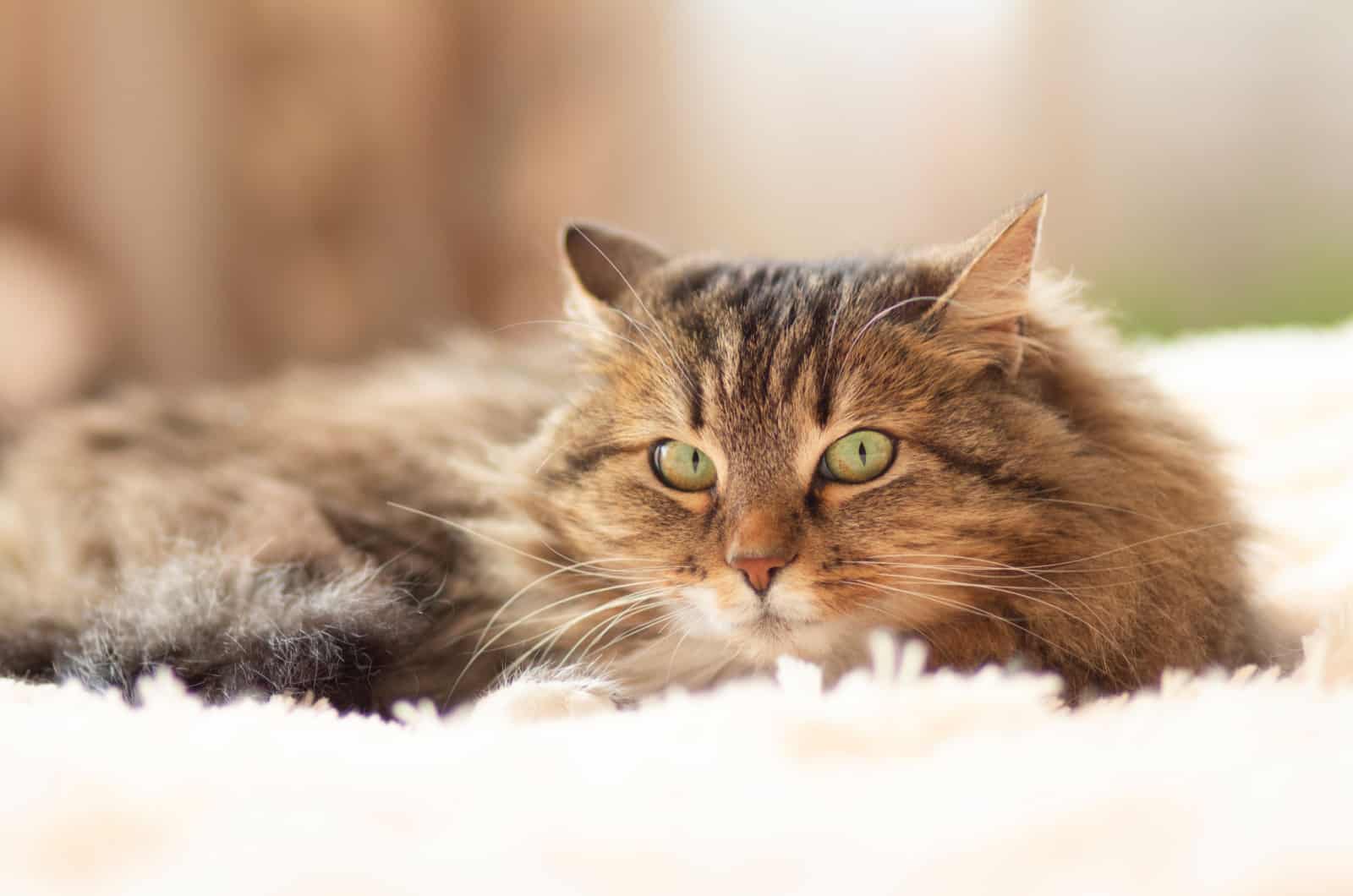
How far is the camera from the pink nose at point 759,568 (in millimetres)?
1110

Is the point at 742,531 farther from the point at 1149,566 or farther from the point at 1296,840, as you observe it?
the point at 1296,840

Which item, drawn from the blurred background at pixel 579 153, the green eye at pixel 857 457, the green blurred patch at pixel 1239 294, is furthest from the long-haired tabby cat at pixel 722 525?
the green blurred patch at pixel 1239 294

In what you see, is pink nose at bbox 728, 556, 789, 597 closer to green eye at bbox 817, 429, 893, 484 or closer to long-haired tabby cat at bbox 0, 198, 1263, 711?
Result: long-haired tabby cat at bbox 0, 198, 1263, 711

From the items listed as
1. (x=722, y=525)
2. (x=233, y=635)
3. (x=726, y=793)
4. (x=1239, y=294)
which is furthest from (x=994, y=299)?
(x=1239, y=294)

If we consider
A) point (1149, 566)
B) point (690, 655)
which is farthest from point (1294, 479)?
point (690, 655)

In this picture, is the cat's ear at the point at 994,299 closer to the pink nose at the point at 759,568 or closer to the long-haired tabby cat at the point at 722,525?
the long-haired tabby cat at the point at 722,525

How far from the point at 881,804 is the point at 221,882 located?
1.37 ft

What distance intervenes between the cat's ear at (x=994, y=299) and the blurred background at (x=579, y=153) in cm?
194

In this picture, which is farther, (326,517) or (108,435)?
(108,435)

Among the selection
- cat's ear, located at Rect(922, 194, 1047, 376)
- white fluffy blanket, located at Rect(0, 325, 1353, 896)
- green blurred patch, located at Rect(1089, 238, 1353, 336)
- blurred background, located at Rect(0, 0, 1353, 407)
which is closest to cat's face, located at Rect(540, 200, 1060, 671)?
cat's ear, located at Rect(922, 194, 1047, 376)

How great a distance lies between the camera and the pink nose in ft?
3.64

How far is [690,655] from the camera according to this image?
1.26 m

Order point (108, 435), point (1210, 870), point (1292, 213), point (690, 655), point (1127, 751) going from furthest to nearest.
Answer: point (1292, 213), point (108, 435), point (690, 655), point (1127, 751), point (1210, 870)

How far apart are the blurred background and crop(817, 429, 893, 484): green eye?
1953mm
